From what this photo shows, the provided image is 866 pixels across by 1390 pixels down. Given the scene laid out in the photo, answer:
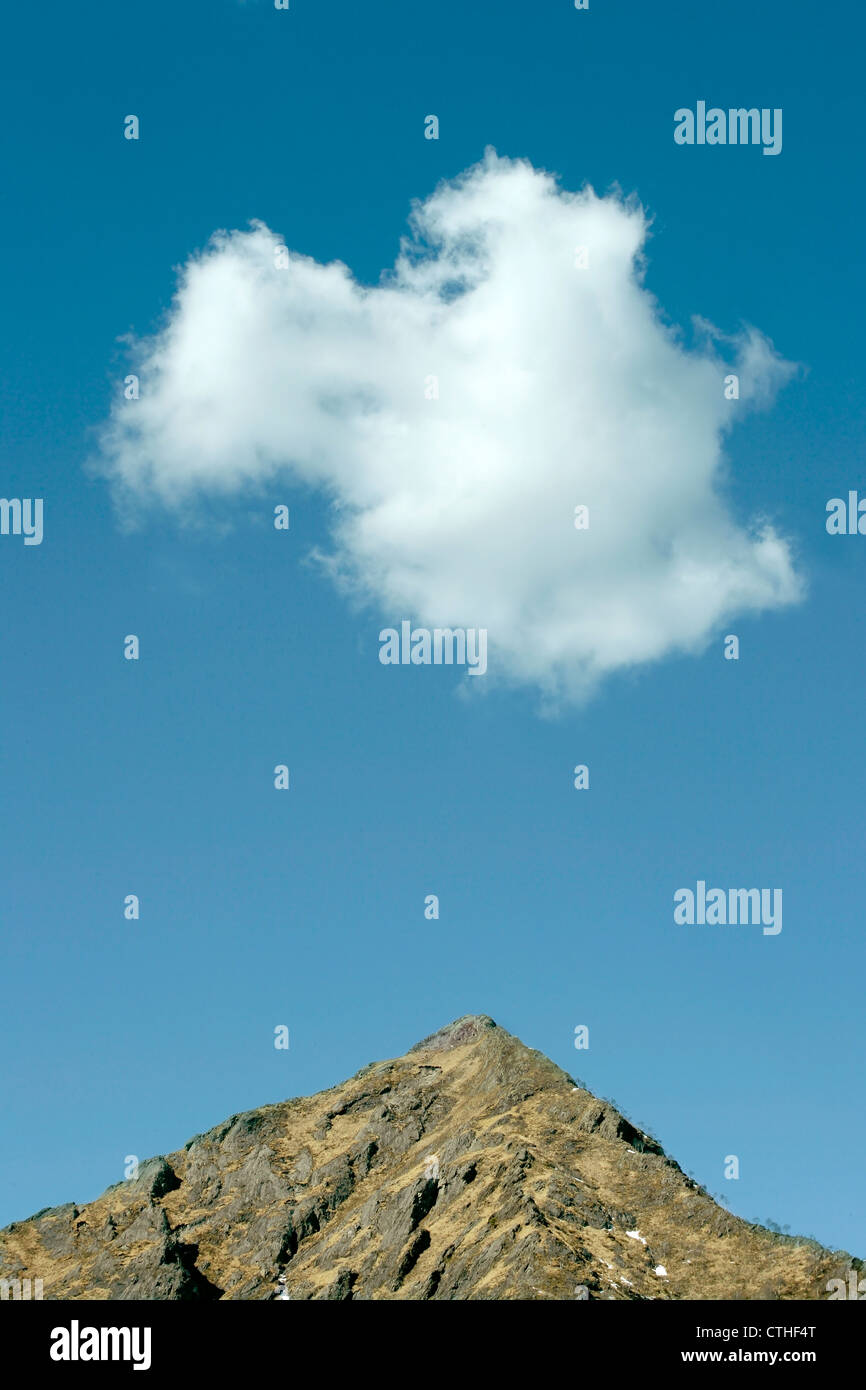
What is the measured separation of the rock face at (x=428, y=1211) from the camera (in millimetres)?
86625

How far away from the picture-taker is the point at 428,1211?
343ft

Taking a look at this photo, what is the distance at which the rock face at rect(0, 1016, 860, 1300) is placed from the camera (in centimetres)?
8662

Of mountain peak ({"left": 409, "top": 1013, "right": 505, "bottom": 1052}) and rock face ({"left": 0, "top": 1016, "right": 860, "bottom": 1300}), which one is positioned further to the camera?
mountain peak ({"left": 409, "top": 1013, "right": 505, "bottom": 1052})

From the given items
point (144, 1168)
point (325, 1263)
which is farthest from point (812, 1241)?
point (144, 1168)

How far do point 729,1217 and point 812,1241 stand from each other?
7.37 meters

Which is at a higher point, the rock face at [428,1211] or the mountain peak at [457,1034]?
the mountain peak at [457,1034]

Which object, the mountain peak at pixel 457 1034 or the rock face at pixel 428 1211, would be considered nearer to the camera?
the rock face at pixel 428 1211

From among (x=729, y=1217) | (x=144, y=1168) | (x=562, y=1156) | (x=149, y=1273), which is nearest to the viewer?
(x=729, y=1217)

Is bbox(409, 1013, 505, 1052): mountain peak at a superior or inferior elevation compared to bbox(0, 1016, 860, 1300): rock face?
superior

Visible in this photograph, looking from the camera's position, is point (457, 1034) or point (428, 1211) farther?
point (457, 1034)
